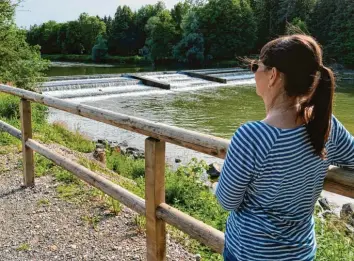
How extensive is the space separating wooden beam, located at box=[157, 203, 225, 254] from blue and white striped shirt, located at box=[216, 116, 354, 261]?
0.69m

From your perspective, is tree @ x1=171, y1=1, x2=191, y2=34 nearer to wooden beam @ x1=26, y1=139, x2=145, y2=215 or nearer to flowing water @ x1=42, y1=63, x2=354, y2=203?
flowing water @ x1=42, y1=63, x2=354, y2=203

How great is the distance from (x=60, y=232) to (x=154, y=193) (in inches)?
58.4

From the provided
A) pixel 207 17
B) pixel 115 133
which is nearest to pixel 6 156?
pixel 115 133

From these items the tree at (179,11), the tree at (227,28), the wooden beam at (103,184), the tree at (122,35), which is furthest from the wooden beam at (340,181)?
the tree at (122,35)

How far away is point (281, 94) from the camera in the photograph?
1.37 metres

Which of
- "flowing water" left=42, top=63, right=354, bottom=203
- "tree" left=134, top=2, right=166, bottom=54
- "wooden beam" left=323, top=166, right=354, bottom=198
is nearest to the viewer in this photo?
"wooden beam" left=323, top=166, right=354, bottom=198

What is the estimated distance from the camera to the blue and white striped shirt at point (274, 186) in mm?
1334

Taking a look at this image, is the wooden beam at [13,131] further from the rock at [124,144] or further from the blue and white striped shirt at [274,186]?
the rock at [124,144]

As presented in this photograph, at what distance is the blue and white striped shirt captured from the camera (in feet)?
4.38

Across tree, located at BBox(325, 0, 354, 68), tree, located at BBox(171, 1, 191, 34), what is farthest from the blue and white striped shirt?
tree, located at BBox(171, 1, 191, 34)

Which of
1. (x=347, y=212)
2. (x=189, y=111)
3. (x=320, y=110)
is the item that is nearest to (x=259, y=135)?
(x=320, y=110)

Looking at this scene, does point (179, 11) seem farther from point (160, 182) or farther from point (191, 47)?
point (160, 182)

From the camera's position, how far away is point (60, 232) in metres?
3.64

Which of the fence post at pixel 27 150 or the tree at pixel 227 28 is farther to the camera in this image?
the tree at pixel 227 28
